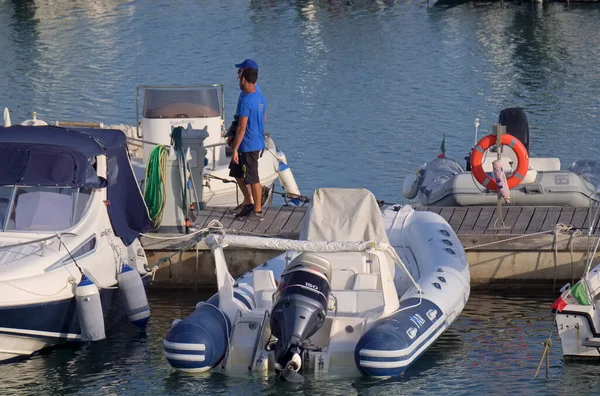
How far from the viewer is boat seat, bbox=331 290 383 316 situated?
1105 centimetres

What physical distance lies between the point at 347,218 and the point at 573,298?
2.32 meters

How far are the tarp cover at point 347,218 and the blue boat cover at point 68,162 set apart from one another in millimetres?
2117

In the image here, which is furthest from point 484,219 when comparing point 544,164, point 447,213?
→ point 544,164

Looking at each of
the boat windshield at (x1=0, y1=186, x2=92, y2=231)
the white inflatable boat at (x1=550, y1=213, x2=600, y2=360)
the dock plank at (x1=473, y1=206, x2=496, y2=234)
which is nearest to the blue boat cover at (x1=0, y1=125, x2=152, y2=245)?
the boat windshield at (x1=0, y1=186, x2=92, y2=231)

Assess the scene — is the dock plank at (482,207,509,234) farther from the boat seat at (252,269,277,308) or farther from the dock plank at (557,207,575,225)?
the boat seat at (252,269,277,308)

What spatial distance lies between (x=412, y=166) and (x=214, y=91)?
22.9 feet

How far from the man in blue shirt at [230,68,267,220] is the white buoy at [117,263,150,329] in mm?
2084

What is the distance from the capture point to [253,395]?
34.6ft

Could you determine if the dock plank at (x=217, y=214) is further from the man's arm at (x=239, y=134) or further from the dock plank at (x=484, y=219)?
the dock plank at (x=484, y=219)

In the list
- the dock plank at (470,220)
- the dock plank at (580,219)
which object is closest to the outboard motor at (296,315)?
the dock plank at (470,220)

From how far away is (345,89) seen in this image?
3431cm

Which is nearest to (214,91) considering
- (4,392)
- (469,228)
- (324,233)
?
(469,228)

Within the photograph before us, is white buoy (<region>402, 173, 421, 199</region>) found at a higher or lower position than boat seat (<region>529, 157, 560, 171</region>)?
lower

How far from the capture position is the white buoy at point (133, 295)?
12.5 m
